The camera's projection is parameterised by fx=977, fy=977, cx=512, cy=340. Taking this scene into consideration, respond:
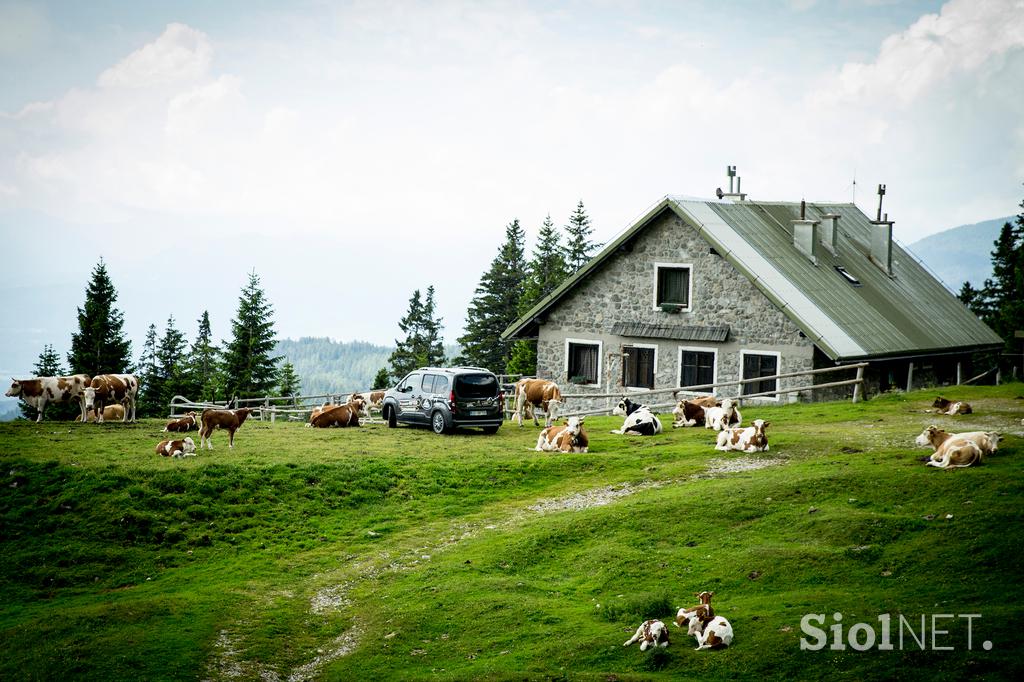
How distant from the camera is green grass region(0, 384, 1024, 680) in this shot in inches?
508

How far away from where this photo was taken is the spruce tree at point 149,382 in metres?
80.2

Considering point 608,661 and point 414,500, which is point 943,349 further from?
point 608,661

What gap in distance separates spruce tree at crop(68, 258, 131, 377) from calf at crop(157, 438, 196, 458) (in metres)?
56.3

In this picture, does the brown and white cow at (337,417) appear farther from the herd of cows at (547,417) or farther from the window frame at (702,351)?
the window frame at (702,351)

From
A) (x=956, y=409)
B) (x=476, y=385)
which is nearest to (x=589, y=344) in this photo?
(x=476, y=385)

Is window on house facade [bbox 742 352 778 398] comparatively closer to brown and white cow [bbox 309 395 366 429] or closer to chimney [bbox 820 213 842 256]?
chimney [bbox 820 213 842 256]

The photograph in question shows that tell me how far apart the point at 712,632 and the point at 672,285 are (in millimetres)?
28319

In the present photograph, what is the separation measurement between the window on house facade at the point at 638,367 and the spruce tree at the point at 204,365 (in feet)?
168

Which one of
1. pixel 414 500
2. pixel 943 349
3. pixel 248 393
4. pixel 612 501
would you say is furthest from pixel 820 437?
pixel 248 393

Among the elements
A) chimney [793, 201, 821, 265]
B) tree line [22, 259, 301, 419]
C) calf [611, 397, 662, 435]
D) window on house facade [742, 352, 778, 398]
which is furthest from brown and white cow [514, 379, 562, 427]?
tree line [22, 259, 301, 419]

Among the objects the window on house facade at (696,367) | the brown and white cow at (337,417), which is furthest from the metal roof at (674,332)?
the brown and white cow at (337,417)

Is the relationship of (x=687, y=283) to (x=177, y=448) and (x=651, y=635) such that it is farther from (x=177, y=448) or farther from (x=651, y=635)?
(x=651, y=635)

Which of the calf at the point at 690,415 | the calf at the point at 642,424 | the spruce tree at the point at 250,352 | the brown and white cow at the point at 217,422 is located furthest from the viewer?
the spruce tree at the point at 250,352

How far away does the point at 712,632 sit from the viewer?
1235 cm
